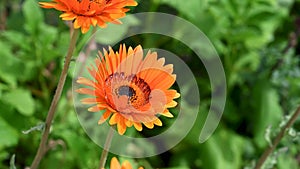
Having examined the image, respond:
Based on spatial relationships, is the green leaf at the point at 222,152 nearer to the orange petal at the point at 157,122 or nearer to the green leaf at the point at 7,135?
the green leaf at the point at 7,135

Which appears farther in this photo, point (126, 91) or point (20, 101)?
point (20, 101)

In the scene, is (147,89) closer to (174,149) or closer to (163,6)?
(174,149)

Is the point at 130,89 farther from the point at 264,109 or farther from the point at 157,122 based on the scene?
the point at 264,109

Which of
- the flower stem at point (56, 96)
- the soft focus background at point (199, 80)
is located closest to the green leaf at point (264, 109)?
the soft focus background at point (199, 80)

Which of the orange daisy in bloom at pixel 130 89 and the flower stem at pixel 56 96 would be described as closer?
the orange daisy in bloom at pixel 130 89

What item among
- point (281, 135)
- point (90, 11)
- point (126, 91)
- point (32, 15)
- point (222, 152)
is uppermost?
point (32, 15)

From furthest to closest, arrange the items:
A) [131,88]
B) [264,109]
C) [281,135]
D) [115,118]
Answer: [264,109] < [281,135] < [131,88] < [115,118]

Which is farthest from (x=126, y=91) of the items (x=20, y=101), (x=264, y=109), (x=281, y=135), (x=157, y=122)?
(x=264, y=109)
